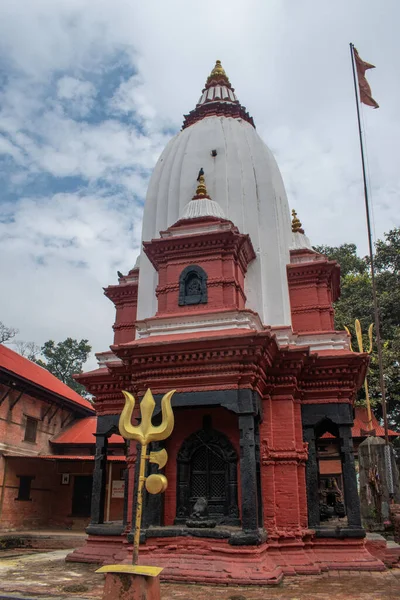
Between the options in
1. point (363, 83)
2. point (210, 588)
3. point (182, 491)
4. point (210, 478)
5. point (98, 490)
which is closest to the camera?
point (210, 588)

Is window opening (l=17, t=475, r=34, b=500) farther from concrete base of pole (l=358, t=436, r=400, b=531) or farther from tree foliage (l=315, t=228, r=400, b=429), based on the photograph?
tree foliage (l=315, t=228, r=400, b=429)

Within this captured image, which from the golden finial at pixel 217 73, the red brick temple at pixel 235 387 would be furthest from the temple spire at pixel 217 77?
the red brick temple at pixel 235 387

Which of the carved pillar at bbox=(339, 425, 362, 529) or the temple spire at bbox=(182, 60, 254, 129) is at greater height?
the temple spire at bbox=(182, 60, 254, 129)

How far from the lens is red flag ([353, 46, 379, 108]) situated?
18141mm

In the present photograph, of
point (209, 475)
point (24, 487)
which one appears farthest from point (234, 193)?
point (24, 487)

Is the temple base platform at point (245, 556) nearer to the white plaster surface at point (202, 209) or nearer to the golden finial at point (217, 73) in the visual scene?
the white plaster surface at point (202, 209)

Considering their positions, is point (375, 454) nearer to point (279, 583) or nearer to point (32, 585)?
point (279, 583)

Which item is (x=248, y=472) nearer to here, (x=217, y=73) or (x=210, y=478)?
(x=210, y=478)

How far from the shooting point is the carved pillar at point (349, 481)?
11586 mm

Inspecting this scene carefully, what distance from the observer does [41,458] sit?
20859 mm

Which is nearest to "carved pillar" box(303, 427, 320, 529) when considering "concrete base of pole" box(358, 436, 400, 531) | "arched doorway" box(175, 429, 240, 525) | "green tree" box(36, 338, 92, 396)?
"arched doorway" box(175, 429, 240, 525)

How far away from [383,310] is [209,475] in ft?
71.8

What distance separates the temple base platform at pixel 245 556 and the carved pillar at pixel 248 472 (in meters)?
0.51

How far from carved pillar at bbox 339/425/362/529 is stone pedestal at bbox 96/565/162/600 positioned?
7.36 m
